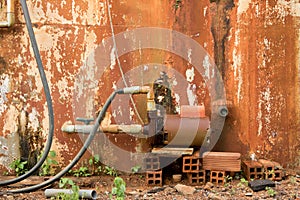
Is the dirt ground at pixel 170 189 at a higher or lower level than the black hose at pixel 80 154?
lower

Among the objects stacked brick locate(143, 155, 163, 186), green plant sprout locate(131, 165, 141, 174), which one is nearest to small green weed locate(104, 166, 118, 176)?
green plant sprout locate(131, 165, 141, 174)

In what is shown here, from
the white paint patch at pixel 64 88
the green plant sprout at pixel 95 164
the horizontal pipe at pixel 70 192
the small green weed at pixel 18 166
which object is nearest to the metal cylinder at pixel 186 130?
the green plant sprout at pixel 95 164

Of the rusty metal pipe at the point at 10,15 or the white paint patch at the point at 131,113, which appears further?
the white paint patch at the point at 131,113

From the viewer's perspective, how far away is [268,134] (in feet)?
12.2

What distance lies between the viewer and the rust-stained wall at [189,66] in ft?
12.0

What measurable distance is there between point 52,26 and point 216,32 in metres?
1.62

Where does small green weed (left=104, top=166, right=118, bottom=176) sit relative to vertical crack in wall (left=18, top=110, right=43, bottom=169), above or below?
below

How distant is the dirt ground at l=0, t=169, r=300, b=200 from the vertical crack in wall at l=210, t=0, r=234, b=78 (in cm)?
111

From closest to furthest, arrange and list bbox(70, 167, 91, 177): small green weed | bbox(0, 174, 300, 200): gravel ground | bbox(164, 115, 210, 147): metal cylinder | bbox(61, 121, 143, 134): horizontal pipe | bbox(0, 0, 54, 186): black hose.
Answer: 1. bbox(0, 174, 300, 200): gravel ground
2. bbox(0, 0, 54, 186): black hose
3. bbox(164, 115, 210, 147): metal cylinder
4. bbox(61, 121, 143, 134): horizontal pipe
5. bbox(70, 167, 91, 177): small green weed

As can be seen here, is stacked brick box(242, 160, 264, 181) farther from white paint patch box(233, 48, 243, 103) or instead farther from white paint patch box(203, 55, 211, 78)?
white paint patch box(203, 55, 211, 78)

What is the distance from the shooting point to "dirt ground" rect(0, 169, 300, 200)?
3.21 metres

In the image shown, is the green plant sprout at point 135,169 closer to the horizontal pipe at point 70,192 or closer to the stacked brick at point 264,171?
the horizontal pipe at point 70,192

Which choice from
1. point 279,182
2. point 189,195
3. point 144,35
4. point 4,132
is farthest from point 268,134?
point 4,132

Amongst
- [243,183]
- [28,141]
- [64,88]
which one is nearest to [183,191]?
[243,183]
